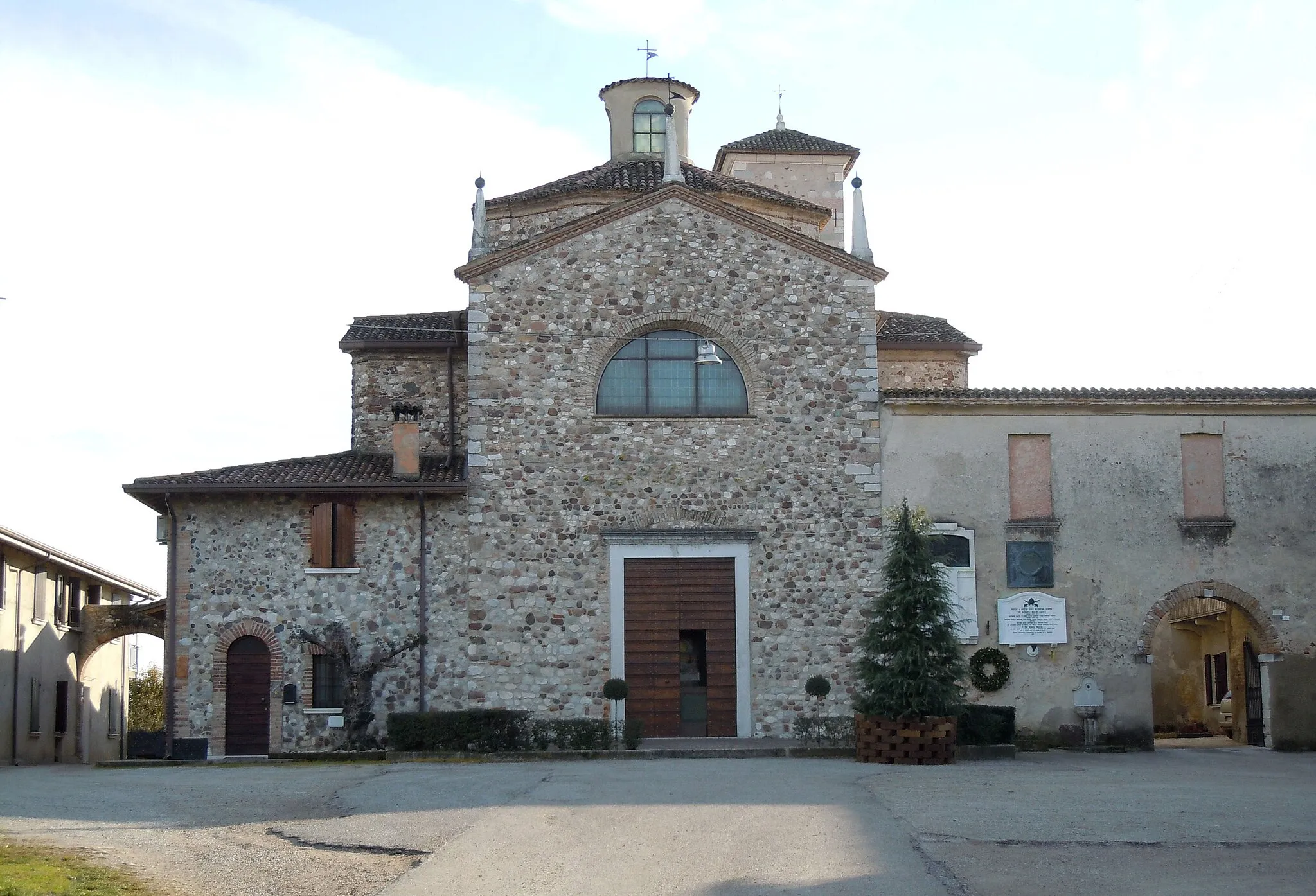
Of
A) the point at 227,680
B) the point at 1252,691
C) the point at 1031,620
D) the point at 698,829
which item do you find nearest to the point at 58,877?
the point at 698,829

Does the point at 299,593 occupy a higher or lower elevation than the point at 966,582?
lower

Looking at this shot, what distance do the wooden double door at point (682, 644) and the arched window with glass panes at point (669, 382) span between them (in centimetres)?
268

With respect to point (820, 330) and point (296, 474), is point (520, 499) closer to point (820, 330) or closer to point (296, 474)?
point (296, 474)

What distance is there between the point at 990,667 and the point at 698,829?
12.9 m

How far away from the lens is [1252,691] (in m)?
26.3

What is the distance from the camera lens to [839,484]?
85.1 ft

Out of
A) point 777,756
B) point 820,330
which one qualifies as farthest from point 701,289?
point 777,756

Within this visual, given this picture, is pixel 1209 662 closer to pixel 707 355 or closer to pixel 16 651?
pixel 707 355

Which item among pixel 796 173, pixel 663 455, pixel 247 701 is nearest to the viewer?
pixel 247 701

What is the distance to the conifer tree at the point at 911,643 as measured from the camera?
20.6 meters

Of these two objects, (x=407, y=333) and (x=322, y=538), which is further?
(x=407, y=333)

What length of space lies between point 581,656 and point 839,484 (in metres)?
5.41

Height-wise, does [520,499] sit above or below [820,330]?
below

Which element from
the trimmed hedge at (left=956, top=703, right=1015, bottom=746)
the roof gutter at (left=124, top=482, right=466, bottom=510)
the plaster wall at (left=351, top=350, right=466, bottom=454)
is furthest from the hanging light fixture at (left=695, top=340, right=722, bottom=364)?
the trimmed hedge at (left=956, top=703, right=1015, bottom=746)
